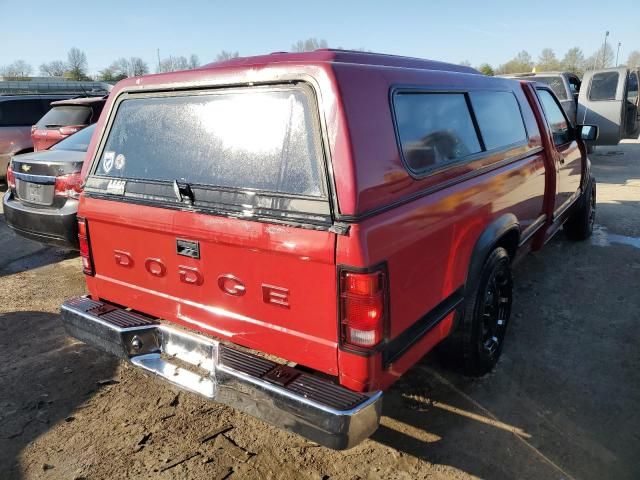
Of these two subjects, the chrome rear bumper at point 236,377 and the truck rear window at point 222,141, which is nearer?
the chrome rear bumper at point 236,377

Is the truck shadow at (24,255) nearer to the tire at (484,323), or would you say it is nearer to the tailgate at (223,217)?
the tailgate at (223,217)

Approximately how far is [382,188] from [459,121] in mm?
1100

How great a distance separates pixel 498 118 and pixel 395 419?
7.09 ft

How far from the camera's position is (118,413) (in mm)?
2906

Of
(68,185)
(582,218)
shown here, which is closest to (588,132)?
(582,218)

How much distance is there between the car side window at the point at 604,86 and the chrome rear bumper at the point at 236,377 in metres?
11.8

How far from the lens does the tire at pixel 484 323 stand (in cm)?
288

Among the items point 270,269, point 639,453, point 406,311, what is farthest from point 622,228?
point 270,269

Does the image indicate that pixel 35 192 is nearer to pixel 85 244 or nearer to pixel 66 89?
pixel 85 244

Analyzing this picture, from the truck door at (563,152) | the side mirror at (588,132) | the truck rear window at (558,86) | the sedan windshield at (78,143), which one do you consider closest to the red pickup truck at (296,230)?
the truck door at (563,152)

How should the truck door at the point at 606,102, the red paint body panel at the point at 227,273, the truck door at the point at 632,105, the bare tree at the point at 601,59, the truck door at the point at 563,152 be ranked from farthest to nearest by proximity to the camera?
the bare tree at the point at 601,59, the truck door at the point at 632,105, the truck door at the point at 606,102, the truck door at the point at 563,152, the red paint body panel at the point at 227,273

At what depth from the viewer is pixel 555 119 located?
4.69 meters

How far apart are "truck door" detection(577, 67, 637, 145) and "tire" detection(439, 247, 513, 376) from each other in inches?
363

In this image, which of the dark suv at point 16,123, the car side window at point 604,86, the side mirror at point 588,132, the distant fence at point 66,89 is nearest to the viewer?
the side mirror at point 588,132
